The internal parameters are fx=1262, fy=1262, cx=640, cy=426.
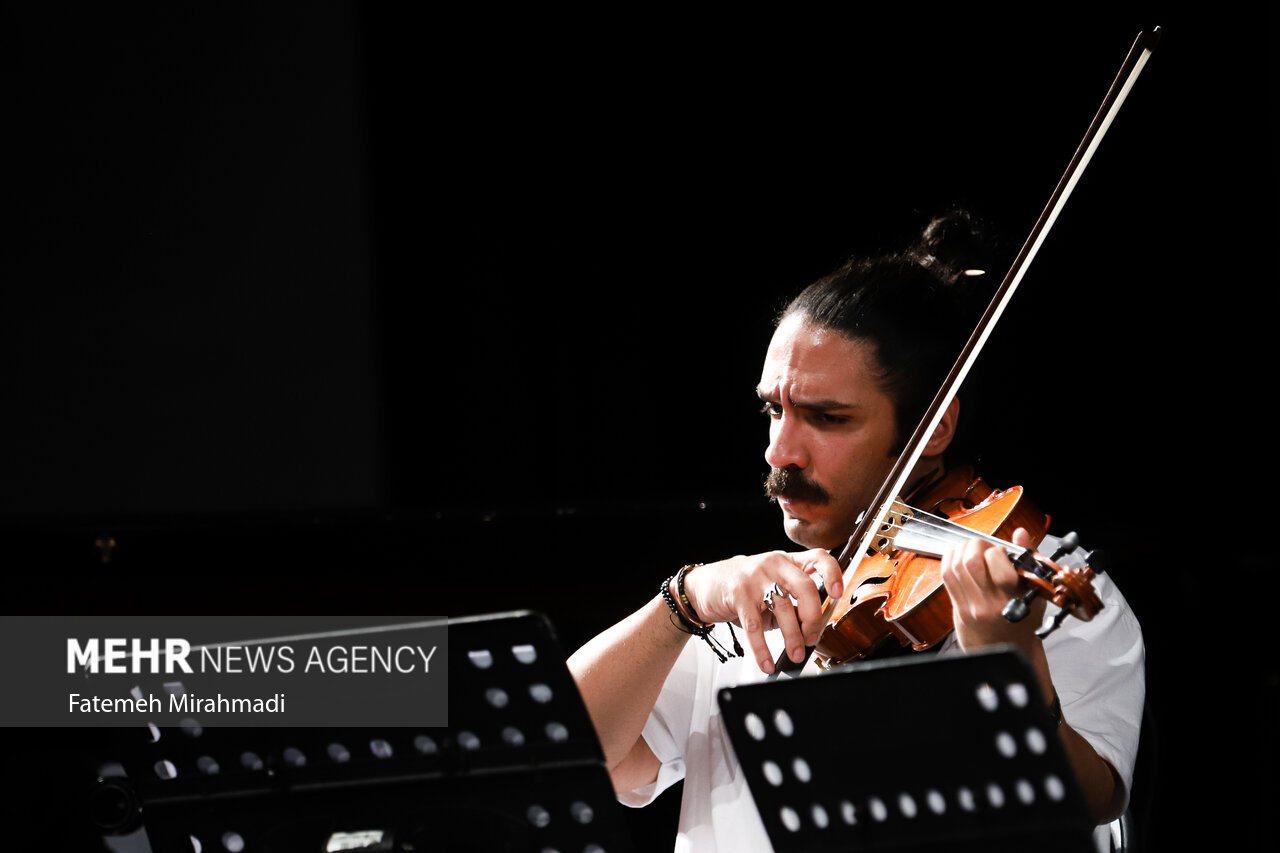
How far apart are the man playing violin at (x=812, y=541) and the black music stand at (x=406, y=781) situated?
38cm

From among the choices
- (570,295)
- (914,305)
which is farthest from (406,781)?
(570,295)

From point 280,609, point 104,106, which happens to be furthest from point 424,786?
point 104,106

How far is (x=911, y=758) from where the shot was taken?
108 cm

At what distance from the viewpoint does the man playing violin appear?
5.14ft

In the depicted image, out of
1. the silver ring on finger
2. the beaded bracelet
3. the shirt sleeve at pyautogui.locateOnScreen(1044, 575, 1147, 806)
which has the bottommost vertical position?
the shirt sleeve at pyautogui.locateOnScreen(1044, 575, 1147, 806)

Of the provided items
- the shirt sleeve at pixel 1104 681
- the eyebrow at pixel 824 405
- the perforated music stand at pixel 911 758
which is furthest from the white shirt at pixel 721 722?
the perforated music stand at pixel 911 758

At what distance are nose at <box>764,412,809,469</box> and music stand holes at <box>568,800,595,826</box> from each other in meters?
0.70

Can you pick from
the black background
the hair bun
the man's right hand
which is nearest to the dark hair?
the hair bun

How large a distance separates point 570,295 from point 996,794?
2.32m

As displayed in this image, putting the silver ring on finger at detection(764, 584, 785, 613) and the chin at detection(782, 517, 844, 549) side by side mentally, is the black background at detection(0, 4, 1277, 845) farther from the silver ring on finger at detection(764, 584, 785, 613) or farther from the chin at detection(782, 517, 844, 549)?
the silver ring on finger at detection(764, 584, 785, 613)

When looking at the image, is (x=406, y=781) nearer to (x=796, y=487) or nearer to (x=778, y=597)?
(x=778, y=597)

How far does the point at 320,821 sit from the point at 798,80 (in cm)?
217

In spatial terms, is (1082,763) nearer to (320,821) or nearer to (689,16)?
(320,821)

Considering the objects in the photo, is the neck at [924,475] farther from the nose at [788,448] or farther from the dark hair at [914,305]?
the nose at [788,448]
